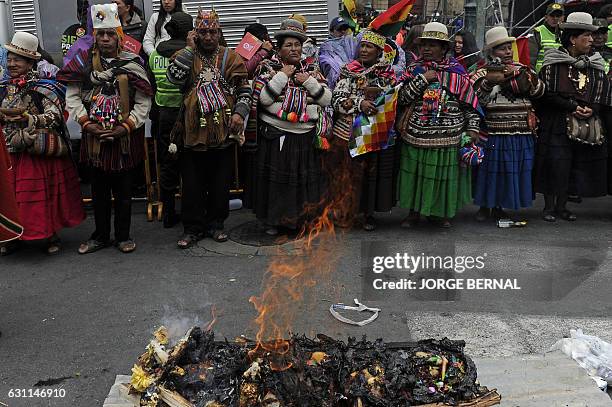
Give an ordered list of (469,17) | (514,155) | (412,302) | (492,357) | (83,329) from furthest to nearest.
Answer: (469,17)
(514,155)
(412,302)
(83,329)
(492,357)

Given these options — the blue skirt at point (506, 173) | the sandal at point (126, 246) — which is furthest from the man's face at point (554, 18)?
the sandal at point (126, 246)

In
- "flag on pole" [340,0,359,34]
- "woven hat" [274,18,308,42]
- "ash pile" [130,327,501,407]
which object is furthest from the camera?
"flag on pole" [340,0,359,34]

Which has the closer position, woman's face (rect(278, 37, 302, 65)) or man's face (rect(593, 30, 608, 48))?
woman's face (rect(278, 37, 302, 65))

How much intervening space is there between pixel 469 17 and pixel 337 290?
9892 millimetres

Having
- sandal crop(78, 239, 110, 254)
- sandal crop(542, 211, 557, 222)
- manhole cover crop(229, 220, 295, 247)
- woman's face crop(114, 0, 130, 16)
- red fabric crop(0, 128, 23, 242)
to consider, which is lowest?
manhole cover crop(229, 220, 295, 247)

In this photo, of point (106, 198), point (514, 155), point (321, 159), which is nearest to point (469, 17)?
point (514, 155)

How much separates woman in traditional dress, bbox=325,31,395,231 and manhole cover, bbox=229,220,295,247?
723 millimetres

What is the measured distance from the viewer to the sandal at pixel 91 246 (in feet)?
19.8

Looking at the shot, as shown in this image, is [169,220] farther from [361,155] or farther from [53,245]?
[361,155]

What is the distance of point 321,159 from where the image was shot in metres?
6.30

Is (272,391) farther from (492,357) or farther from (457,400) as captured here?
(492,357)

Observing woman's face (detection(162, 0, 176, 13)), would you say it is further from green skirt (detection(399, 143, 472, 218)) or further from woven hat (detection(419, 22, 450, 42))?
green skirt (detection(399, 143, 472, 218))

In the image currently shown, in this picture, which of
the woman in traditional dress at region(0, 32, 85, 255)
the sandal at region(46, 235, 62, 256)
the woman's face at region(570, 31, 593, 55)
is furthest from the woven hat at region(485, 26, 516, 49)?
the sandal at region(46, 235, 62, 256)

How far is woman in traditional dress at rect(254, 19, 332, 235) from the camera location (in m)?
5.91
